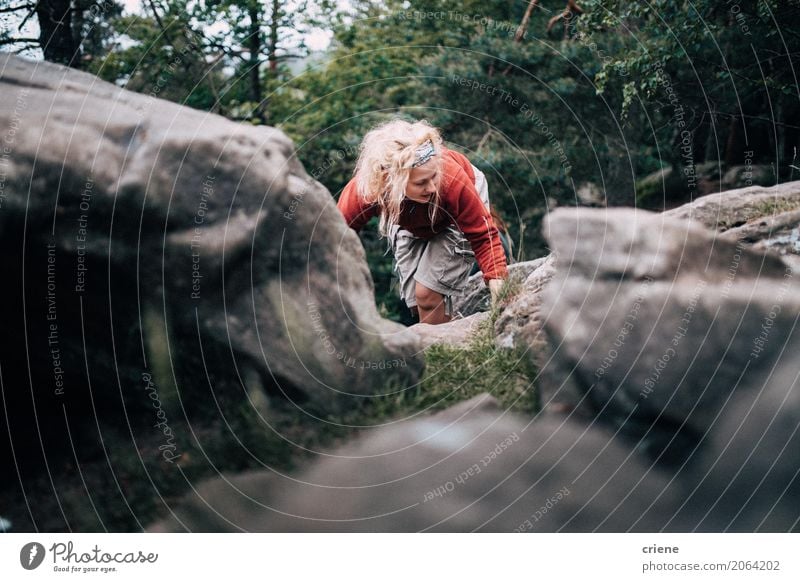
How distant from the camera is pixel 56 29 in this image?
4211 mm

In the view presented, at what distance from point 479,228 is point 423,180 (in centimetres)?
42

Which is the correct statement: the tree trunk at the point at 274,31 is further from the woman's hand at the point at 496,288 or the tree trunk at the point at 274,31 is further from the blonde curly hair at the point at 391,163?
the woman's hand at the point at 496,288

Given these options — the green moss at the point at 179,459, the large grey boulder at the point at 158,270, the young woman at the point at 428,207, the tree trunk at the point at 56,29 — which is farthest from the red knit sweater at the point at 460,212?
the tree trunk at the point at 56,29

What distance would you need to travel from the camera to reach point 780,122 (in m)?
5.18

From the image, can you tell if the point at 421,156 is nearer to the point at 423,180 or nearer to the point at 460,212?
the point at 423,180

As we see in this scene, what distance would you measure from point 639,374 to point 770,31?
243cm

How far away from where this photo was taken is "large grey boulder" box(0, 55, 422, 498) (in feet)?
11.6

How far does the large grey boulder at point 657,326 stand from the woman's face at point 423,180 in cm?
86

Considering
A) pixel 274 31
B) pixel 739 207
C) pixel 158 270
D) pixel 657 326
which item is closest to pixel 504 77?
pixel 274 31

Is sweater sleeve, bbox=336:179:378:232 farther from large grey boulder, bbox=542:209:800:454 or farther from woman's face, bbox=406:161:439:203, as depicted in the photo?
large grey boulder, bbox=542:209:800:454

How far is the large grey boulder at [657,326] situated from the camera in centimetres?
387

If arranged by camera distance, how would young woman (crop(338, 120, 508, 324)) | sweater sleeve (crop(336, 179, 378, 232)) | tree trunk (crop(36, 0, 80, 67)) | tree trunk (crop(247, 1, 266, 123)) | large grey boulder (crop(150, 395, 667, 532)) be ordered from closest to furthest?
large grey boulder (crop(150, 395, 667, 532)), tree trunk (crop(36, 0, 80, 67)), young woman (crop(338, 120, 508, 324)), sweater sleeve (crop(336, 179, 378, 232)), tree trunk (crop(247, 1, 266, 123))

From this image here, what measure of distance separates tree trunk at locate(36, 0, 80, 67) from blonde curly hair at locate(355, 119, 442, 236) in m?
1.74

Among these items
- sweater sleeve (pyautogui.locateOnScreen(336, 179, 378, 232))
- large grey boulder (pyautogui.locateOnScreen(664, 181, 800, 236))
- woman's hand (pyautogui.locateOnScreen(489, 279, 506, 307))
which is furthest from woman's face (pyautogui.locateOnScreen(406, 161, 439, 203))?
large grey boulder (pyautogui.locateOnScreen(664, 181, 800, 236))
